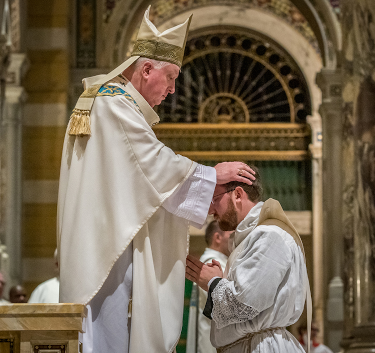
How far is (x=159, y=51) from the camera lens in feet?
11.4

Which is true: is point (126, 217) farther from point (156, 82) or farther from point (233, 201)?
point (156, 82)

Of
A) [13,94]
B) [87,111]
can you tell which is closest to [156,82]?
[87,111]

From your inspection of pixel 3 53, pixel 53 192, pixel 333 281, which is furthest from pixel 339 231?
pixel 3 53

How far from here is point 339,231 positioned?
1084 centimetres

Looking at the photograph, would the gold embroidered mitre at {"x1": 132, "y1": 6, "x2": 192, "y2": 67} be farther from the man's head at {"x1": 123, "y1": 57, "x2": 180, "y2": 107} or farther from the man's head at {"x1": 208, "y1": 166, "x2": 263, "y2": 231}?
the man's head at {"x1": 208, "y1": 166, "x2": 263, "y2": 231}

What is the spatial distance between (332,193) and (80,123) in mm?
8300

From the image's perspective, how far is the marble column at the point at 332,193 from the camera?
35.6 ft

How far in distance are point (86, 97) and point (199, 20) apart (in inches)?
431

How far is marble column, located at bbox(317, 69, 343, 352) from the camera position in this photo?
35.6 ft

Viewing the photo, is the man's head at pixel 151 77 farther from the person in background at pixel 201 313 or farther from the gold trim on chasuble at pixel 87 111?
the person in background at pixel 201 313

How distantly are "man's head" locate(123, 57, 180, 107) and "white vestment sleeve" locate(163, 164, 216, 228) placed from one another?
44cm

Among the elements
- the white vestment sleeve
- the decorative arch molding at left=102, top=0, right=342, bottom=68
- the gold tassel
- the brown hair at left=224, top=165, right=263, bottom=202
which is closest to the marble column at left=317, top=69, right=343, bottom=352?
the decorative arch molding at left=102, top=0, right=342, bottom=68

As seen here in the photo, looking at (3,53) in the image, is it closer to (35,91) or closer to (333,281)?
(35,91)

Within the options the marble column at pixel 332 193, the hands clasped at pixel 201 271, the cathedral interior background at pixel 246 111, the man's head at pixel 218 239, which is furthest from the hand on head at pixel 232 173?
the marble column at pixel 332 193
